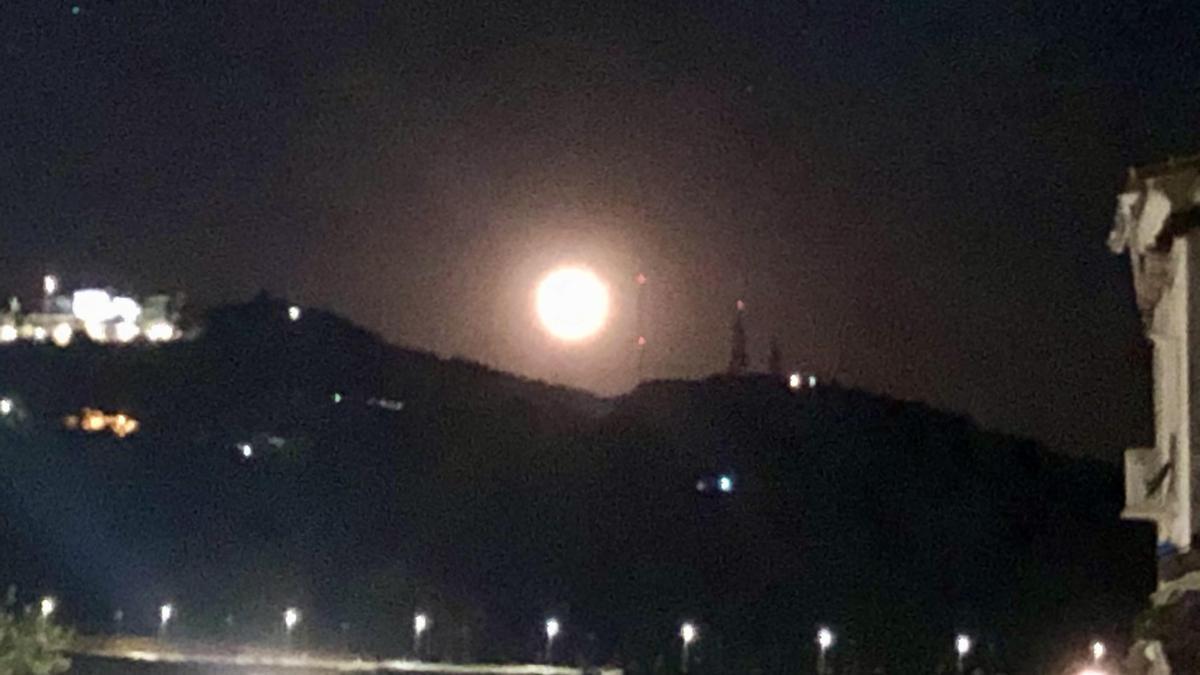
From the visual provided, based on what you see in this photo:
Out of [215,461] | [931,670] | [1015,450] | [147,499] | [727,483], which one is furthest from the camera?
[1015,450]

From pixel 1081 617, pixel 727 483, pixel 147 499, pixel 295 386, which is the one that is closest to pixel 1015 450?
pixel 727 483

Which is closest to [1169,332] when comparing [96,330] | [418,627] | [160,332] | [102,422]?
[418,627]

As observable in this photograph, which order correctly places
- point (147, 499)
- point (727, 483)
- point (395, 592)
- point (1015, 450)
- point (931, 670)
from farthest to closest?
1. point (1015, 450)
2. point (727, 483)
3. point (147, 499)
4. point (395, 592)
5. point (931, 670)

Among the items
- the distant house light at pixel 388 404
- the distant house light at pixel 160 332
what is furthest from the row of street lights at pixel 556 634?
the distant house light at pixel 160 332

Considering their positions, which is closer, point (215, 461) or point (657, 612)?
point (657, 612)

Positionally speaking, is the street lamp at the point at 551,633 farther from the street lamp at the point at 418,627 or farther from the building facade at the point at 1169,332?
the building facade at the point at 1169,332

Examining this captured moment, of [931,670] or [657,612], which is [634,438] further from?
[931,670]
